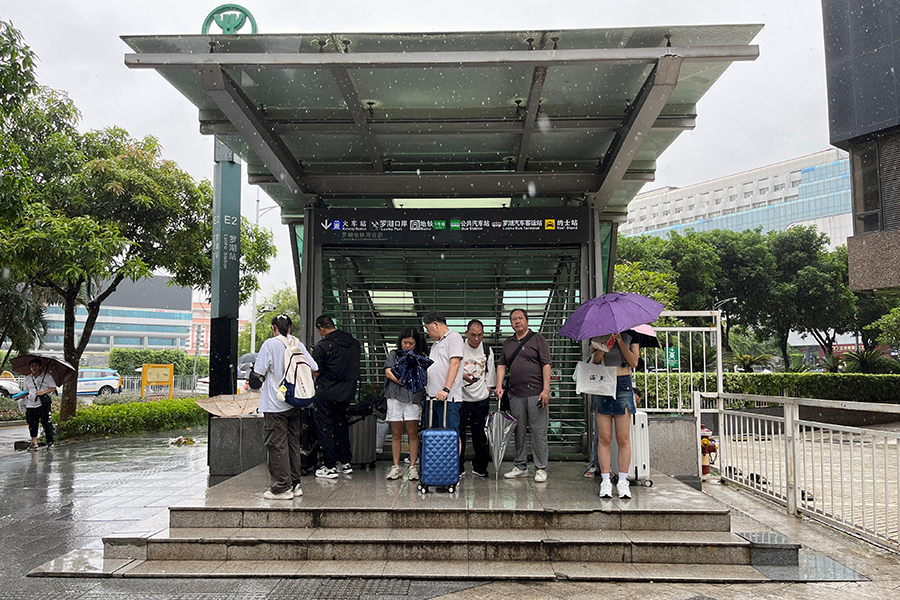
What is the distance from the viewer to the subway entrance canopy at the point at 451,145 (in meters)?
6.07

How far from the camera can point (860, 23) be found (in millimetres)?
14398

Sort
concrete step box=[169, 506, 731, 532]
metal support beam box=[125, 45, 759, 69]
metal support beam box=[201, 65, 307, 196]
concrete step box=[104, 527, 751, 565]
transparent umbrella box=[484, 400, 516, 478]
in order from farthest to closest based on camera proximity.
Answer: transparent umbrella box=[484, 400, 516, 478], metal support beam box=[201, 65, 307, 196], metal support beam box=[125, 45, 759, 69], concrete step box=[169, 506, 731, 532], concrete step box=[104, 527, 751, 565]

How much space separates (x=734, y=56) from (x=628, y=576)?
13.7ft

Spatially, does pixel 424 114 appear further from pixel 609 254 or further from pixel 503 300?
pixel 609 254

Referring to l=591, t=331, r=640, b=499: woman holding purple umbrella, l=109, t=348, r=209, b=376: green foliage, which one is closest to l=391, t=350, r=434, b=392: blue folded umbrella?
l=591, t=331, r=640, b=499: woman holding purple umbrella

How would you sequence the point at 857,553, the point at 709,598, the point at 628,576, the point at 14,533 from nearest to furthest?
the point at 709,598, the point at 628,576, the point at 857,553, the point at 14,533

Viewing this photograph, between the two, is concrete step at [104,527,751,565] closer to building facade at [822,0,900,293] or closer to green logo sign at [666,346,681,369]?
green logo sign at [666,346,681,369]

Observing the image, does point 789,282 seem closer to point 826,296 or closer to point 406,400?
point 826,296

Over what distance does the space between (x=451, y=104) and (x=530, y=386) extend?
3.04m

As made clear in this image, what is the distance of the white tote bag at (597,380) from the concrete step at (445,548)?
4.58ft

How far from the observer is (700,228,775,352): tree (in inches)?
1601

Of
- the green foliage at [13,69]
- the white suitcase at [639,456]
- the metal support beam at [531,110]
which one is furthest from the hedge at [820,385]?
the green foliage at [13,69]

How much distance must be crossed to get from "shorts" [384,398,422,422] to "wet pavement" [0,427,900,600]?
6.42 feet

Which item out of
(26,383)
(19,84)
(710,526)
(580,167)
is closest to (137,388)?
(26,383)
